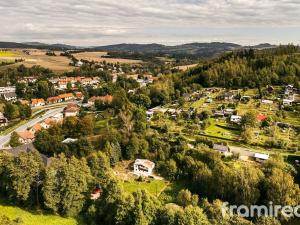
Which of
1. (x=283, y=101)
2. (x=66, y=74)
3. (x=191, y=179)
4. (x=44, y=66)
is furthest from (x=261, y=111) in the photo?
(x=44, y=66)

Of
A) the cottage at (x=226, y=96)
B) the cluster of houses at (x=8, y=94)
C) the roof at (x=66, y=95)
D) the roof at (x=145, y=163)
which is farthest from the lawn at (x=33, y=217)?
the roof at (x=66, y=95)

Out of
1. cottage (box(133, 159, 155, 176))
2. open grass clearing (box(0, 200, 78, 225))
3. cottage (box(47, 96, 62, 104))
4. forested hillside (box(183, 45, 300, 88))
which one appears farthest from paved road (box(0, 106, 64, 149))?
forested hillside (box(183, 45, 300, 88))

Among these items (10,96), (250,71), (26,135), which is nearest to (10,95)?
(10,96)

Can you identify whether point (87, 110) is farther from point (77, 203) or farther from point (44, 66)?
point (44, 66)

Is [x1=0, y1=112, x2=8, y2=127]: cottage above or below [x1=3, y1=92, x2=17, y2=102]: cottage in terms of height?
below

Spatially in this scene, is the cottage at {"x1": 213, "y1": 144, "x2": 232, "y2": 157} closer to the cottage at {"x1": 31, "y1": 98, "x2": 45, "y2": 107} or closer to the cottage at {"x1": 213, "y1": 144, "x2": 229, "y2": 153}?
the cottage at {"x1": 213, "y1": 144, "x2": 229, "y2": 153}

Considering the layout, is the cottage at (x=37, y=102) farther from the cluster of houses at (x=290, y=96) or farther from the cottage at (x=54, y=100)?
the cluster of houses at (x=290, y=96)

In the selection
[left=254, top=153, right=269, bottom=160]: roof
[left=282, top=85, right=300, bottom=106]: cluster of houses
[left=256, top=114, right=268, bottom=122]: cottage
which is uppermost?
[left=282, top=85, right=300, bottom=106]: cluster of houses
